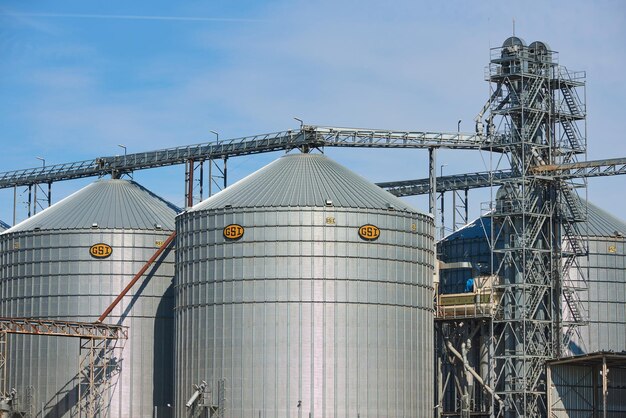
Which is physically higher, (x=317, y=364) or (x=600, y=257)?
(x=600, y=257)

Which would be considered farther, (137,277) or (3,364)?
(137,277)

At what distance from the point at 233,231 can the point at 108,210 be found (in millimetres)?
20149

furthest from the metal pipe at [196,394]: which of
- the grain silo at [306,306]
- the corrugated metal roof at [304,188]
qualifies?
the corrugated metal roof at [304,188]

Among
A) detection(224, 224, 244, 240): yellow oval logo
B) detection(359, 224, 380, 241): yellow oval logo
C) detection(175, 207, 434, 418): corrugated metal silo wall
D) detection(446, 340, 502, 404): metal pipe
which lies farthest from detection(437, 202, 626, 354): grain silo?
detection(224, 224, 244, 240): yellow oval logo

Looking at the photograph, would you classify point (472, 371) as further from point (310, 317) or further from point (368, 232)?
point (310, 317)

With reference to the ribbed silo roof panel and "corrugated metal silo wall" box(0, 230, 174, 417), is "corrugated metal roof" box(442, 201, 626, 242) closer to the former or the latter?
the ribbed silo roof panel

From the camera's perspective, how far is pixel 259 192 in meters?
119

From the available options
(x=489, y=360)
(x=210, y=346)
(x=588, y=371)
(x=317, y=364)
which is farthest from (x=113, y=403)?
(x=588, y=371)

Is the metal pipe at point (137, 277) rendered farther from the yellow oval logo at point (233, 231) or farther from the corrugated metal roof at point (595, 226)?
the corrugated metal roof at point (595, 226)

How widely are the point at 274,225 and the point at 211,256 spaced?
609 centimetres

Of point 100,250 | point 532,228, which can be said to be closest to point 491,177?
point 532,228

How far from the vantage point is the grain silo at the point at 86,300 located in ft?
420

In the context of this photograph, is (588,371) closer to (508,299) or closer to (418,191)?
(508,299)

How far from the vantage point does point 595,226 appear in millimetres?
127375
